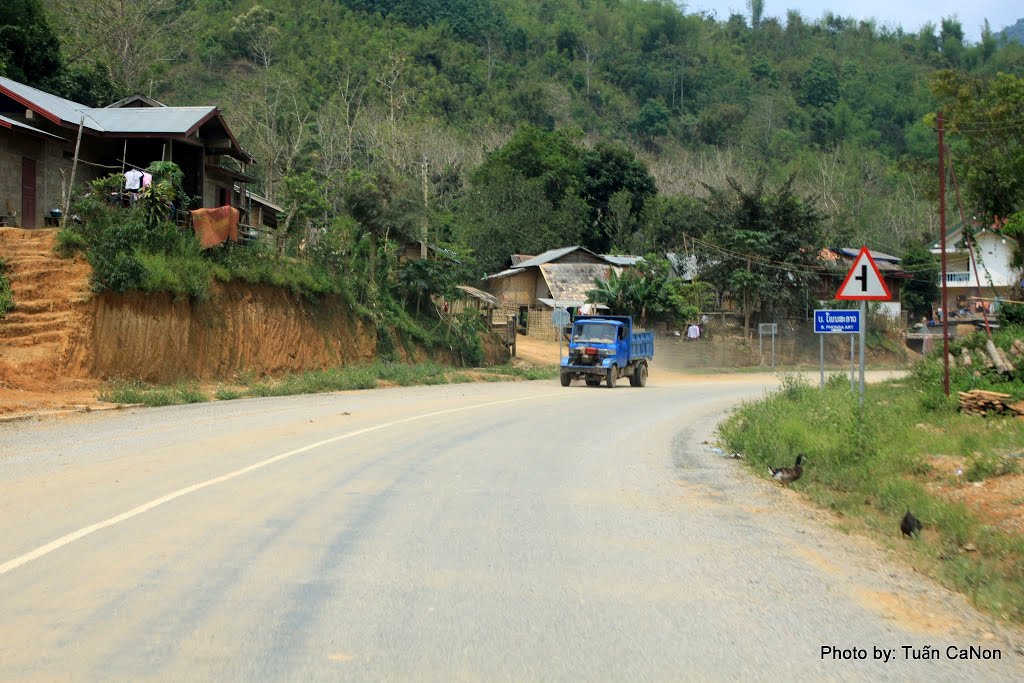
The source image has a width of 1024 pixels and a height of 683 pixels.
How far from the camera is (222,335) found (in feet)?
97.1

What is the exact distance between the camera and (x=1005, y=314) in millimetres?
31250

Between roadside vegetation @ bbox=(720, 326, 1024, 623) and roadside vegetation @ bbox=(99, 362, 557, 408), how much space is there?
42.6 feet

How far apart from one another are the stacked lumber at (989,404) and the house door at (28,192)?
26234 millimetres

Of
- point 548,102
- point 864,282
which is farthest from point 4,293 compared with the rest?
point 548,102

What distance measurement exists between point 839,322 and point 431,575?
1442 cm

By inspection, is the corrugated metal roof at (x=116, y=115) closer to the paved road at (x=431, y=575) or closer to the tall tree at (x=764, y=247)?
the paved road at (x=431, y=575)

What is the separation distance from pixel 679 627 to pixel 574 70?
130 m

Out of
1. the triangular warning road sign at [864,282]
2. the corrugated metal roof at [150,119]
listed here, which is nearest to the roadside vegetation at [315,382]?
the corrugated metal roof at [150,119]

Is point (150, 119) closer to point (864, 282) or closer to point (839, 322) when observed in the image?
point (839, 322)

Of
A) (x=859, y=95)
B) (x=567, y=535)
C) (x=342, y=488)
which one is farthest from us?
(x=859, y=95)

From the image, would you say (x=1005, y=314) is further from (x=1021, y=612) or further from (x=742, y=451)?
(x=1021, y=612)

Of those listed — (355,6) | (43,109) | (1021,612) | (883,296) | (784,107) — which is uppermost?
(355,6)

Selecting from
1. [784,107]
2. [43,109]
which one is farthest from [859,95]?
[43,109]

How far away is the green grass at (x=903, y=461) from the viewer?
8398 mm
